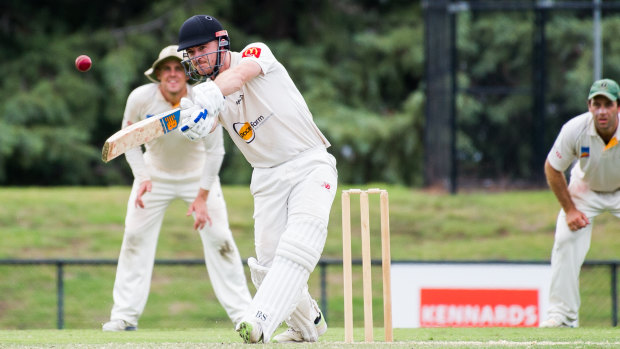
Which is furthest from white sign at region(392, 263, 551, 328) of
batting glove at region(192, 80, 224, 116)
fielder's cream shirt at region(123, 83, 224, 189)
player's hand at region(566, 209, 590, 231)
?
batting glove at region(192, 80, 224, 116)

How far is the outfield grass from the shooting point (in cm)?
Result: 967

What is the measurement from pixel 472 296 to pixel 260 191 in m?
3.45

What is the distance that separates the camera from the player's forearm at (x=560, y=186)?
629 centimetres

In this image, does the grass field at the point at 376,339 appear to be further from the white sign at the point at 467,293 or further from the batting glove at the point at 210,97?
the white sign at the point at 467,293

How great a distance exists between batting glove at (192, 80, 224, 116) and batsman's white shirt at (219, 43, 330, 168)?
0.46 metres

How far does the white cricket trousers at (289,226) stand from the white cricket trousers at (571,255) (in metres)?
2.18

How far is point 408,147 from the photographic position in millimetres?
14344

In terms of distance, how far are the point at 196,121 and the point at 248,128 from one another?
633 millimetres

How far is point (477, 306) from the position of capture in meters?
7.74

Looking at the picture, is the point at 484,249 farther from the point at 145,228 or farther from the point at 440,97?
the point at 145,228

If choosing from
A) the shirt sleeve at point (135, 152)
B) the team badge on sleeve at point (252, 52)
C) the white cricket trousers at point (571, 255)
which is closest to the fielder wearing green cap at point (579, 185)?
the white cricket trousers at point (571, 255)

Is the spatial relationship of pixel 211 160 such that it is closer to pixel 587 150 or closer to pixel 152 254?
pixel 152 254

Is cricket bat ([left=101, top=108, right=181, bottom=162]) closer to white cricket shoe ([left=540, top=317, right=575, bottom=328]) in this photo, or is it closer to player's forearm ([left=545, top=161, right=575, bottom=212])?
player's forearm ([left=545, top=161, right=575, bottom=212])

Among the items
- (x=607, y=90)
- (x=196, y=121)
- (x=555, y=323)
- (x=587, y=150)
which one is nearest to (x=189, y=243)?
(x=555, y=323)
